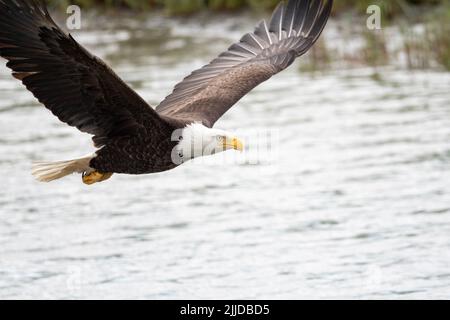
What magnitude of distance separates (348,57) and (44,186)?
232 inches

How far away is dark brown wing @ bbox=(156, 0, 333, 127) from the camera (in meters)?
8.09

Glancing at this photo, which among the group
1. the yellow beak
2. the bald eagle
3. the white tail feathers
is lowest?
the white tail feathers

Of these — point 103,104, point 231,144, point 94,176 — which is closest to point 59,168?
point 94,176

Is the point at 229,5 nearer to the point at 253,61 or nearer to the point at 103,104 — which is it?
the point at 253,61

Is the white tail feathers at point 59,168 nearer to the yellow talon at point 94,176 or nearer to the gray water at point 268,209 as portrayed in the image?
the yellow talon at point 94,176

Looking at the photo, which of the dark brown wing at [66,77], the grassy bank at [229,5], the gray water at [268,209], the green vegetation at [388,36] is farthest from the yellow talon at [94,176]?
the grassy bank at [229,5]

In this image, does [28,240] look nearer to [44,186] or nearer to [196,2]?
[44,186]

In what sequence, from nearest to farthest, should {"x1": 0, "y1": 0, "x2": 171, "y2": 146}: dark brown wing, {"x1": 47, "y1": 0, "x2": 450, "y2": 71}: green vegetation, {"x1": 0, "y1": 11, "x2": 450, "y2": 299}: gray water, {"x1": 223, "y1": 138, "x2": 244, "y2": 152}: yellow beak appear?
{"x1": 0, "y1": 0, "x2": 171, "y2": 146}: dark brown wing → {"x1": 223, "y1": 138, "x2": 244, "y2": 152}: yellow beak → {"x1": 0, "y1": 11, "x2": 450, "y2": 299}: gray water → {"x1": 47, "y1": 0, "x2": 450, "y2": 71}: green vegetation

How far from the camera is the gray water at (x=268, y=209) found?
8.84 m

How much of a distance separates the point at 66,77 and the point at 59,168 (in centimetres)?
89

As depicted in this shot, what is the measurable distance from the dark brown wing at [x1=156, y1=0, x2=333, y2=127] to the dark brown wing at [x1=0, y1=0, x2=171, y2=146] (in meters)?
0.84

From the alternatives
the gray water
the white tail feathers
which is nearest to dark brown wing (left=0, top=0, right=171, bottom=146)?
the white tail feathers

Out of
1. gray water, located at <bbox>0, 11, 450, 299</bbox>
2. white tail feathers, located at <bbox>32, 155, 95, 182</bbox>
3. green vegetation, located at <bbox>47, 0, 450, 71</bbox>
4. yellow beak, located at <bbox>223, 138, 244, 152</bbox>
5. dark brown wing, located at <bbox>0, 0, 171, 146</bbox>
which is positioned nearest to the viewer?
dark brown wing, located at <bbox>0, 0, 171, 146</bbox>

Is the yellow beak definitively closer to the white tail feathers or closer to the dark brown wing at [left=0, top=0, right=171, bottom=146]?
the dark brown wing at [left=0, top=0, right=171, bottom=146]
